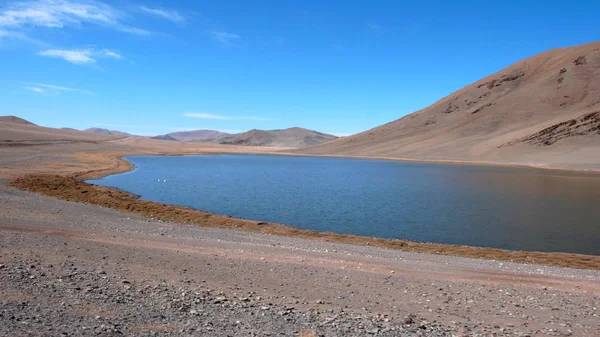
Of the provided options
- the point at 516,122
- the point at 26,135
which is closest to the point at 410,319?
the point at 516,122

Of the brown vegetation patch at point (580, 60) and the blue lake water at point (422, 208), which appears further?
the brown vegetation patch at point (580, 60)

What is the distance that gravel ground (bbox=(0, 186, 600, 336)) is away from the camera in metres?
6.66

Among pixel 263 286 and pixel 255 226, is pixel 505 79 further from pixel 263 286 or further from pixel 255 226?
pixel 263 286

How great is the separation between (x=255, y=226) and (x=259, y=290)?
11172mm

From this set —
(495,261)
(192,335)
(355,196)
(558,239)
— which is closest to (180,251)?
(192,335)

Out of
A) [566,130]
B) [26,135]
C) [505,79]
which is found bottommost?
[26,135]

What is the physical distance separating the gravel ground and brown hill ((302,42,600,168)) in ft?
231

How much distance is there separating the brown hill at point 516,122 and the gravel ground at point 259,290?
70.3 m

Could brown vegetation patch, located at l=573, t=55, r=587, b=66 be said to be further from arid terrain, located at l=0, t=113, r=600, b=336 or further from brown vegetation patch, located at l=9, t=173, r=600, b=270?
arid terrain, located at l=0, t=113, r=600, b=336

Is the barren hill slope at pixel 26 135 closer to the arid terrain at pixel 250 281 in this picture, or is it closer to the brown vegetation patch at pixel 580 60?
the arid terrain at pixel 250 281

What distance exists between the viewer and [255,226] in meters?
20.0

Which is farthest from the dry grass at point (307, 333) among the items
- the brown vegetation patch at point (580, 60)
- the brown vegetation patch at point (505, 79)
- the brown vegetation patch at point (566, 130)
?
the brown vegetation patch at point (505, 79)

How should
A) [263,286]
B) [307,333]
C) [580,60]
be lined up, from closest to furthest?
[307,333] → [263,286] → [580,60]

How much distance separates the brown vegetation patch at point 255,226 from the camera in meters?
16.0
